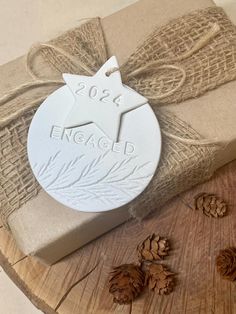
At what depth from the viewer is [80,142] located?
2.26ft

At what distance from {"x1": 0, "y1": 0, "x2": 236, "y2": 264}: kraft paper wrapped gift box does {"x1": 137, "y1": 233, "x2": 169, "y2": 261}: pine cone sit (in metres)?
0.05

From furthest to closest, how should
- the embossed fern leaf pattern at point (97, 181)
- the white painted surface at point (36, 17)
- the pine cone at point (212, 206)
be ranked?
1. the white painted surface at point (36, 17)
2. the pine cone at point (212, 206)
3. the embossed fern leaf pattern at point (97, 181)

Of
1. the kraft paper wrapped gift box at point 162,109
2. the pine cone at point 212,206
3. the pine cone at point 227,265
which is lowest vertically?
the pine cone at point 227,265

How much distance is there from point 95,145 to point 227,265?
0.26 m

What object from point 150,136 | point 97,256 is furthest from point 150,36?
point 97,256

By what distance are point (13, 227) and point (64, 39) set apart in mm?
293

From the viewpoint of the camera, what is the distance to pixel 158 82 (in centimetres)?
75

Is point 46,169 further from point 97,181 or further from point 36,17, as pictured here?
point 36,17

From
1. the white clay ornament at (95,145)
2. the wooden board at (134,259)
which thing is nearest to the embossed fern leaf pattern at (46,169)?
the white clay ornament at (95,145)

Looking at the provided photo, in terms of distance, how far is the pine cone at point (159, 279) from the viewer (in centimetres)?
74

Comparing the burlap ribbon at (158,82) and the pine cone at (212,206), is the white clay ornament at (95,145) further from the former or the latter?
the pine cone at (212,206)

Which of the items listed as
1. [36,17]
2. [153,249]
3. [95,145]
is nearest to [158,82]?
[95,145]

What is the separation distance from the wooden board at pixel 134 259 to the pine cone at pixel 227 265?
0.01 meters

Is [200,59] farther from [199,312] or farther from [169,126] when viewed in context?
[199,312]
